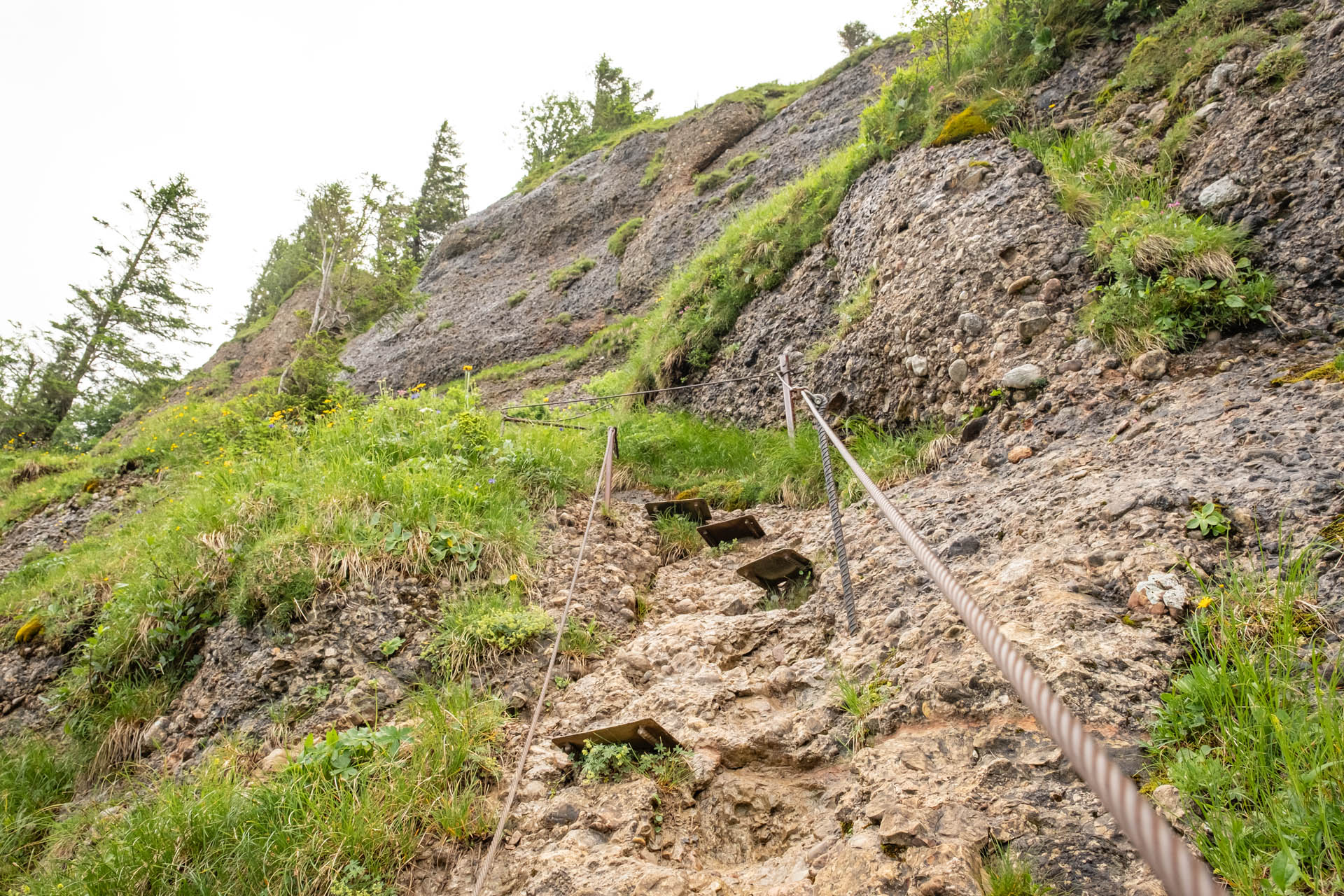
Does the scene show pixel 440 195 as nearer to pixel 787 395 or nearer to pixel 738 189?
pixel 738 189

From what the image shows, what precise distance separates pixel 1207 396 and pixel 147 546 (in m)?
7.42

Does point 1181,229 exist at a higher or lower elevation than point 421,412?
lower

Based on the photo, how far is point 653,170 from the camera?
20.5 metres

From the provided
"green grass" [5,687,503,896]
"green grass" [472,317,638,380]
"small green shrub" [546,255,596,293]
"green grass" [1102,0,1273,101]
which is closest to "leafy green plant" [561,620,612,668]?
"green grass" [5,687,503,896]

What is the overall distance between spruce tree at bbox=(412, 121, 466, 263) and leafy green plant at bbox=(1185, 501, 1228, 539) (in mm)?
35006

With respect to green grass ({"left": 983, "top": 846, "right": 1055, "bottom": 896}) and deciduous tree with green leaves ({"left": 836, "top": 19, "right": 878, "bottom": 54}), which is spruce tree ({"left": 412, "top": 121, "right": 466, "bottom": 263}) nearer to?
deciduous tree with green leaves ({"left": 836, "top": 19, "right": 878, "bottom": 54})

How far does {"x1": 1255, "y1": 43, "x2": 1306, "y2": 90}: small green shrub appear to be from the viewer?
428cm

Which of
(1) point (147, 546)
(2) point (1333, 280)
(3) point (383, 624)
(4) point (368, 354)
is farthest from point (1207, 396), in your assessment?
(4) point (368, 354)

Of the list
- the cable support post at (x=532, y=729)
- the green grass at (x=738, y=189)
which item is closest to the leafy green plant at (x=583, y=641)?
the cable support post at (x=532, y=729)

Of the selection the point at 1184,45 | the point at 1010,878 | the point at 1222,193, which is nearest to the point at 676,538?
the point at 1010,878

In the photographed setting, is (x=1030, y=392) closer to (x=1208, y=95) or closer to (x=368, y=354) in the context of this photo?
(x=1208, y=95)

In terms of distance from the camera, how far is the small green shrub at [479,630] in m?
3.84

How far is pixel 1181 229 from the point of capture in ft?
13.3

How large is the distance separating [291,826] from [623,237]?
690 inches
